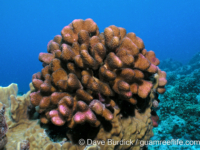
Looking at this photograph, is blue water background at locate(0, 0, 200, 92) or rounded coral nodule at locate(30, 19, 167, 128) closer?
rounded coral nodule at locate(30, 19, 167, 128)

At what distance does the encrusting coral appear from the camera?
1.91 meters

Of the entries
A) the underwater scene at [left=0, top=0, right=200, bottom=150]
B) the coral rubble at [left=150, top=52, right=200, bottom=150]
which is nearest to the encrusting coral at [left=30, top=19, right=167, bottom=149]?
the underwater scene at [left=0, top=0, right=200, bottom=150]

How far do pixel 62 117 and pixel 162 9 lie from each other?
232 meters

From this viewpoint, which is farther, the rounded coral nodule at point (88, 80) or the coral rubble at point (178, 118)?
the coral rubble at point (178, 118)

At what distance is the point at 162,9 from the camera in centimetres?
19150

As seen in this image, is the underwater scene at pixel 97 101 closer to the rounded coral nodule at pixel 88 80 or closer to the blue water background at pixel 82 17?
the rounded coral nodule at pixel 88 80

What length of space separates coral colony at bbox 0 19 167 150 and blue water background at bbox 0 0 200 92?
6567 inches

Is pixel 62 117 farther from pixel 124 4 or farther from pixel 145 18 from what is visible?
pixel 145 18

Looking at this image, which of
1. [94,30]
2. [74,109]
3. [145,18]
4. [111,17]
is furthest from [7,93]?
[145,18]

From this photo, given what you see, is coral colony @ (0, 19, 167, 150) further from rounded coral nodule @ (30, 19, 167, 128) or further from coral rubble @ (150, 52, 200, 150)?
coral rubble @ (150, 52, 200, 150)

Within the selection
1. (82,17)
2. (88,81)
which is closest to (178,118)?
(88,81)

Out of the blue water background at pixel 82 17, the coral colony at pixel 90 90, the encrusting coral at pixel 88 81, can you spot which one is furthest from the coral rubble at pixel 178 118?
the blue water background at pixel 82 17

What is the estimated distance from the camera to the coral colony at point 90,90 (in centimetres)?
195

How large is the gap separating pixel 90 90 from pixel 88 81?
0.59ft
